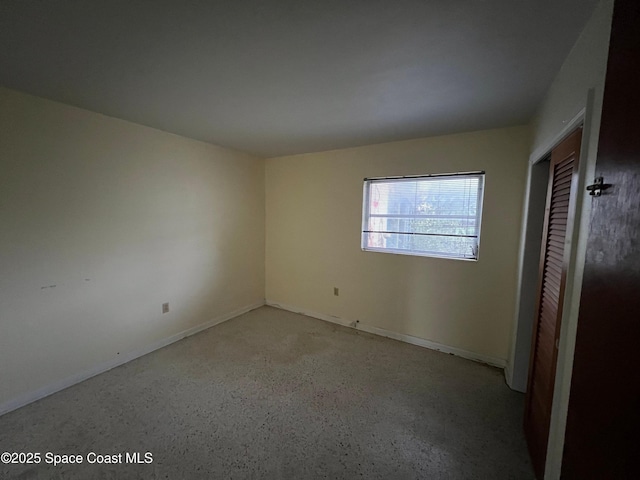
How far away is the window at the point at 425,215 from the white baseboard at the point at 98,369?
230 centimetres

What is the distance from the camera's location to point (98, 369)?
2324 millimetres

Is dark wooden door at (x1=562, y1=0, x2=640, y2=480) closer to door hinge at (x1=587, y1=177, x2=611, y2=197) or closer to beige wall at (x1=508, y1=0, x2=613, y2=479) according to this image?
door hinge at (x1=587, y1=177, x2=611, y2=197)

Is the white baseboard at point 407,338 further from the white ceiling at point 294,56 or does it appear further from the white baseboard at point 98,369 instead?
the white ceiling at point 294,56

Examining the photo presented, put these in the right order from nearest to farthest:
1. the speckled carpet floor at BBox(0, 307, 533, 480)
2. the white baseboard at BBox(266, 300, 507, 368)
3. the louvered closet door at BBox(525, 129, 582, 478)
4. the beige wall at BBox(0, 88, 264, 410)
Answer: the louvered closet door at BBox(525, 129, 582, 478) → the speckled carpet floor at BBox(0, 307, 533, 480) → the beige wall at BBox(0, 88, 264, 410) → the white baseboard at BBox(266, 300, 507, 368)

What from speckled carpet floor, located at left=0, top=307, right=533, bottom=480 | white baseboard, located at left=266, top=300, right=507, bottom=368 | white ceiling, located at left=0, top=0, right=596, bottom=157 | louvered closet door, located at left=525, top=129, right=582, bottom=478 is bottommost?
speckled carpet floor, located at left=0, top=307, right=533, bottom=480

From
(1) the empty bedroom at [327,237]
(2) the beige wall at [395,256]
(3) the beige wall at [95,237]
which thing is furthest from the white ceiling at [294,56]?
(2) the beige wall at [395,256]

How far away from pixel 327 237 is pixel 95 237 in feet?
7.97

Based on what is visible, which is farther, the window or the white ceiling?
the window

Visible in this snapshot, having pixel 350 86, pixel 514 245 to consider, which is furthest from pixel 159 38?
pixel 514 245

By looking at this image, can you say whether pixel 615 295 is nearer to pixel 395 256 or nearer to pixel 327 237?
pixel 395 256

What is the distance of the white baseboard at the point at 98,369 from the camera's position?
1.91m

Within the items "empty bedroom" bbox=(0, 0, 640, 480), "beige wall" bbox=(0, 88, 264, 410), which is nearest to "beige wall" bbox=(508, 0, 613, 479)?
"empty bedroom" bbox=(0, 0, 640, 480)

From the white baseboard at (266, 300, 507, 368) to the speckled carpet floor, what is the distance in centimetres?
10

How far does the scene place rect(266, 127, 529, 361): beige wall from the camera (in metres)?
2.47
